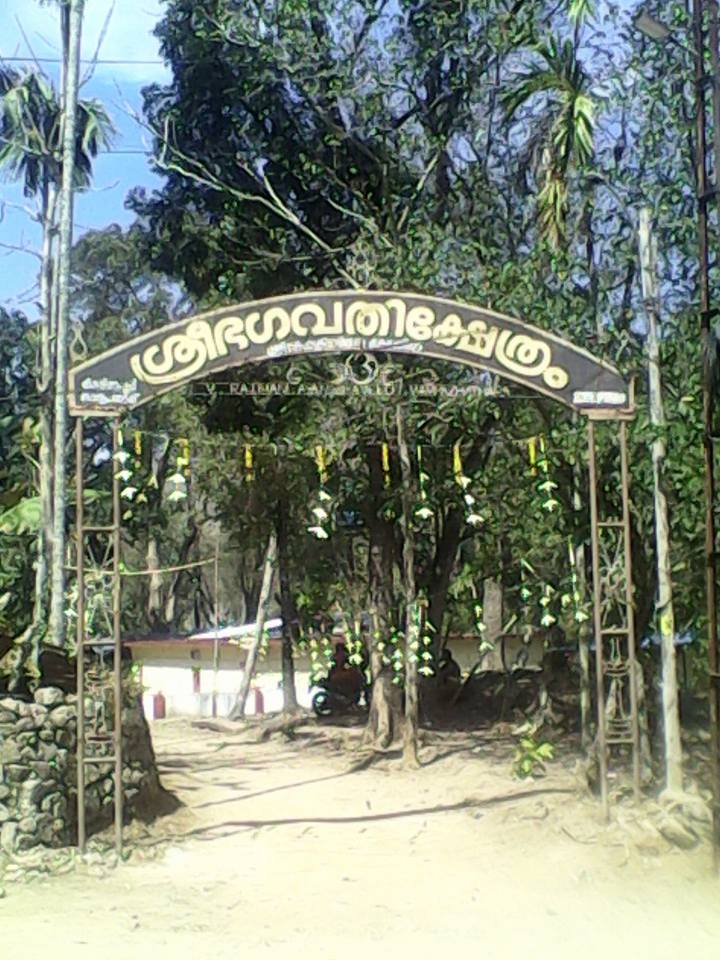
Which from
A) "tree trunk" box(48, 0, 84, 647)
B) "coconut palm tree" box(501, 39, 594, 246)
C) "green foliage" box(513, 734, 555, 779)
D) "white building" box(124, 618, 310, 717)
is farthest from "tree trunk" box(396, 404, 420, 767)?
"white building" box(124, 618, 310, 717)

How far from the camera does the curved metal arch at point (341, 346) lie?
10.6 metres

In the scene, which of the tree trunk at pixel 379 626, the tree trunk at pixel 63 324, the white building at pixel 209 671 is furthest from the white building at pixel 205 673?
the tree trunk at pixel 63 324

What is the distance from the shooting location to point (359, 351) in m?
10.9

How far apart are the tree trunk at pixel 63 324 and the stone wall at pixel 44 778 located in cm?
218

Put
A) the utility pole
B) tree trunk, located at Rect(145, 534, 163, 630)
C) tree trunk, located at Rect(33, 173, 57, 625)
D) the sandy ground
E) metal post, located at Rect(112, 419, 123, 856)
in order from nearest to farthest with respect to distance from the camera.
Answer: the sandy ground → metal post, located at Rect(112, 419, 123, 856) → the utility pole → tree trunk, located at Rect(33, 173, 57, 625) → tree trunk, located at Rect(145, 534, 163, 630)

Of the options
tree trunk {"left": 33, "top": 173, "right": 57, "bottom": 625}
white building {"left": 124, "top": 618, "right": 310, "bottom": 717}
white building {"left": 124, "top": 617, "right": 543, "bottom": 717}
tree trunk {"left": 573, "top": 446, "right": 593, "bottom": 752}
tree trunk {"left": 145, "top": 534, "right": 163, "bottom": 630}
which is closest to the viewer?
tree trunk {"left": 573, "top": 446, "right": 593, "bottom": 752}

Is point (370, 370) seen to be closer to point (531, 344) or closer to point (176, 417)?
point (531, 344)

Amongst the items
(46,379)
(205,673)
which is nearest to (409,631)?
(46,379)

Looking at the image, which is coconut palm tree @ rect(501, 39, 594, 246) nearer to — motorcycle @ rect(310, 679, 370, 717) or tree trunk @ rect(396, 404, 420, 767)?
tree trunk @ rect(396, 404, 420, 767)

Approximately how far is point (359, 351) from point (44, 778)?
4519 mm

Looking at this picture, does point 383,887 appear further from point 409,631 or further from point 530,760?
point 409,631

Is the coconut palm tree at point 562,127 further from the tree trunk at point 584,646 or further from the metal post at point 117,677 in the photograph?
the metal post at point 117,677

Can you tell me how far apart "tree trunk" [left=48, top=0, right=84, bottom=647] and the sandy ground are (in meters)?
2.65

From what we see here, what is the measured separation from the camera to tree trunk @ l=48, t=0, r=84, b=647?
13406 millimetres
